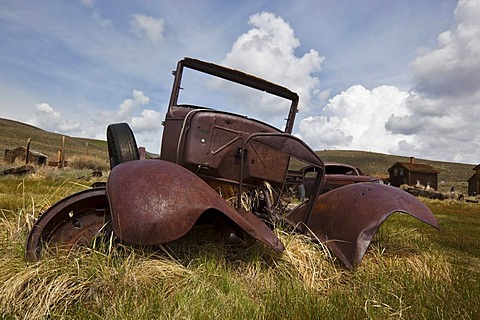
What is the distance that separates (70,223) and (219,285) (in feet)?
4.32

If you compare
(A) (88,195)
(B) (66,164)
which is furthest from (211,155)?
(B) (66,164)

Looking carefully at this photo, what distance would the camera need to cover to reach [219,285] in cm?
248

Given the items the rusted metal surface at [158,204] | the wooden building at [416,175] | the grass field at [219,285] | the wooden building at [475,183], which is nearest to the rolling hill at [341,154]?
the wooden building at [475,183]

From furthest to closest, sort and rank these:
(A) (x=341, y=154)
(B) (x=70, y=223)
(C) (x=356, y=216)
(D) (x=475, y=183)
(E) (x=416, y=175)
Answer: (A) (x=341, y=154) < (E) (x=416, y=175) < (D) (x=475, y=183) < (C) (x=356, y=216) < (B) (x=70, y=223)

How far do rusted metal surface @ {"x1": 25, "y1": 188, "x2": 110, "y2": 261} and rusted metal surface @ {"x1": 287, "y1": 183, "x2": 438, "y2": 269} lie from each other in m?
1.81

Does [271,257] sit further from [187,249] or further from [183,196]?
[183,196]

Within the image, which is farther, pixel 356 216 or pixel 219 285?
pixel 356 216

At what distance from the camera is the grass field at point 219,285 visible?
2086 mm

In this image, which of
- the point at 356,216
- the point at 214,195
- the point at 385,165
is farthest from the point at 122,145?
the point at 385,165

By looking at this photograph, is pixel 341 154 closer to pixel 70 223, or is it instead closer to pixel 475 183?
pixel 475 183

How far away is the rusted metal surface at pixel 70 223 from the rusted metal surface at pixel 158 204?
415 millimetres

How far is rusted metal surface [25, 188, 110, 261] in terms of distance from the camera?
104 inches

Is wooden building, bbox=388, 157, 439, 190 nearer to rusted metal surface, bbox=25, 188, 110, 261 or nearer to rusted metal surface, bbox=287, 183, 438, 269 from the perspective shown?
rusted metal surface, bbox=287, 183, 438, 269

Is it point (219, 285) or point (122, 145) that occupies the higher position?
point (122, 145)
